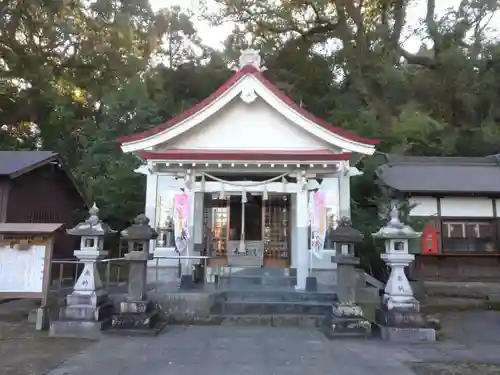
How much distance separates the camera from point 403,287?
8797 mm

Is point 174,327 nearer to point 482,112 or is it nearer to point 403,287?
point 403,287

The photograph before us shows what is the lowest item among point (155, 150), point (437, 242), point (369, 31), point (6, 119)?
point (437, 242)

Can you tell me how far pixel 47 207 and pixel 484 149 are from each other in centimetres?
2174

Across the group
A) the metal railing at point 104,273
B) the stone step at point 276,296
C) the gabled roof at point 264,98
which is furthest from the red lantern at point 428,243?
the metal railing at point 104,273

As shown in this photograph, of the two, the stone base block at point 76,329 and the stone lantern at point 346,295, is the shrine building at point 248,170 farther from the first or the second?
the stone base block at point 76,329

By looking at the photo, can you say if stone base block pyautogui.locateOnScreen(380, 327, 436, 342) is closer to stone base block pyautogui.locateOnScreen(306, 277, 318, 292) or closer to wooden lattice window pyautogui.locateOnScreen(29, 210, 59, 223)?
stone base block pyautogui.locateOnScreen(306, 277, 318, 292)

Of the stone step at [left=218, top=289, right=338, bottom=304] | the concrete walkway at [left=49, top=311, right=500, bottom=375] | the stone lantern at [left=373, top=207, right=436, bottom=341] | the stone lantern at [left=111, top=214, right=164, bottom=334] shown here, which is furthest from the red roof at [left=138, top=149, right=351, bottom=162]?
the concrete walkway at [left=49, top=311, right=500, bottom=375]

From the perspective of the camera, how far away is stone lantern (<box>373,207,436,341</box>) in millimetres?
8289

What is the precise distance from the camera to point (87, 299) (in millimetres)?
8875

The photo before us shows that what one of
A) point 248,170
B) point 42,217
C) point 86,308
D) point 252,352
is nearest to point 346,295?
point 252,352

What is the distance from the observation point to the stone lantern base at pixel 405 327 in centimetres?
826

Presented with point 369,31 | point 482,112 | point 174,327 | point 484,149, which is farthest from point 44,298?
point 369,31

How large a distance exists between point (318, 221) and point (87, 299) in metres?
6.16

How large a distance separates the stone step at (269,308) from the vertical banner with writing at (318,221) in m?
1.97
